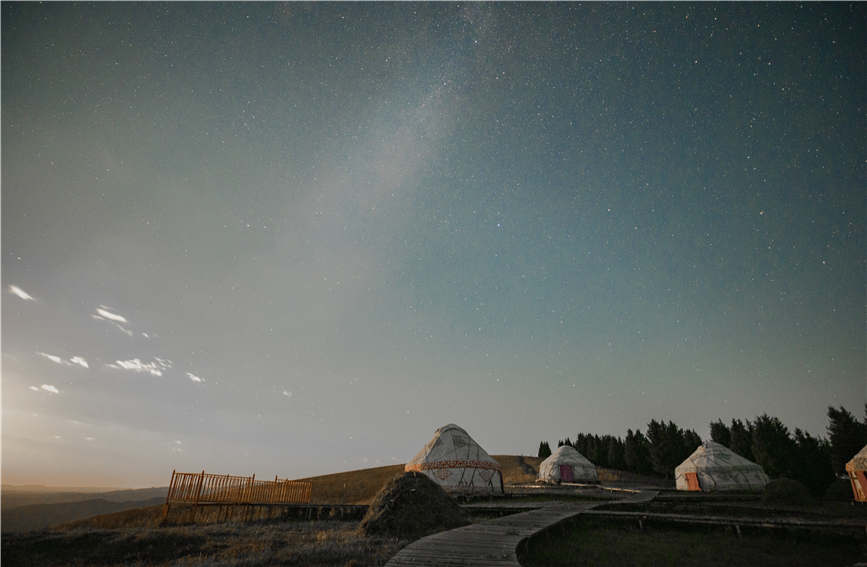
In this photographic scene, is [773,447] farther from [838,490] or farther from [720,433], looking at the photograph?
[720,433]

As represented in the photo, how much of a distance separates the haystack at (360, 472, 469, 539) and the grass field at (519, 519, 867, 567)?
8.18ft

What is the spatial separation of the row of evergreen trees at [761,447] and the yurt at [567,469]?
14.2m

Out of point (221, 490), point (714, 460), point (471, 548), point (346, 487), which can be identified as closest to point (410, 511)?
point (471, 548)

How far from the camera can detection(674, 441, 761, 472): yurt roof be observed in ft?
108

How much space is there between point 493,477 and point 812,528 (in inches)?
747

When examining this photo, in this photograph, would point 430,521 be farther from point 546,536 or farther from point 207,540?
point 207,540

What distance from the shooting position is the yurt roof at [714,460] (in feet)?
108

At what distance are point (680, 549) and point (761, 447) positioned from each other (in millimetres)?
39837

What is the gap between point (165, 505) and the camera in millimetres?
15445

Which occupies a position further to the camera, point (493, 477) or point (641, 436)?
point (641, 436)

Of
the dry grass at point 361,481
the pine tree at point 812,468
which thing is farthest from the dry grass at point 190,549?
the pine tree at point 812,468

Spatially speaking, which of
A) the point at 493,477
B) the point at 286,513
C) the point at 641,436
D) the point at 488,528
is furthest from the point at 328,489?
the point at 641,436

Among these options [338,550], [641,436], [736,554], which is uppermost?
[641,436]

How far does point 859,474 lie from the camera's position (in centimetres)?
2567
